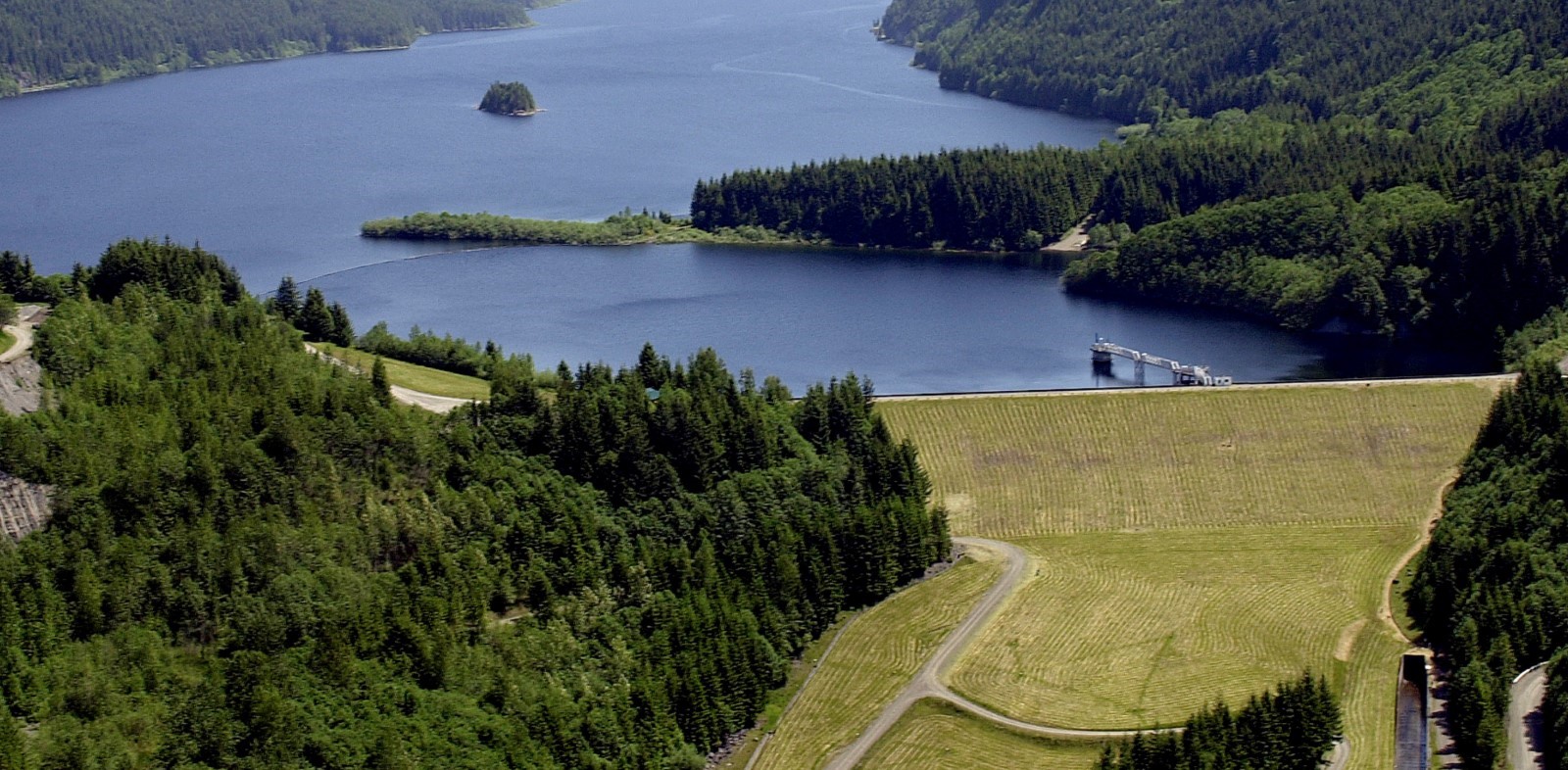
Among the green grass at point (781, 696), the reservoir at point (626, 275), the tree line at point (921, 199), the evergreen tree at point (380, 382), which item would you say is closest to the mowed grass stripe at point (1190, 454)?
the reservoir at point (626, 275)

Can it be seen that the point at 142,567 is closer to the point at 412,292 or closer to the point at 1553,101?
the point at 412,292

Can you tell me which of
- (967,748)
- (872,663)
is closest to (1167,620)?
(872,663)

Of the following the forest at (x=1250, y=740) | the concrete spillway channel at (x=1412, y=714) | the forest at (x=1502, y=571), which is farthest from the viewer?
the concrete spillway channel at (x=1412, y=714)

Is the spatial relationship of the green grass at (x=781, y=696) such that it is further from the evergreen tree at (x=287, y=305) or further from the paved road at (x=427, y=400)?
the evergreen tree at (x=287, y=305)

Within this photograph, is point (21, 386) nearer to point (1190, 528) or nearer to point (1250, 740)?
point (1250, 740)

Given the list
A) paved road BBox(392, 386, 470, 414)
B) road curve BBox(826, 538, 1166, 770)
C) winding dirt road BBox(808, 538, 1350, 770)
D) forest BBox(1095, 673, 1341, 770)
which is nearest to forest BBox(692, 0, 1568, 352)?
road curve BBox(826, 538, 1166, 770)

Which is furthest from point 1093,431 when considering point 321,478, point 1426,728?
point 321,478
